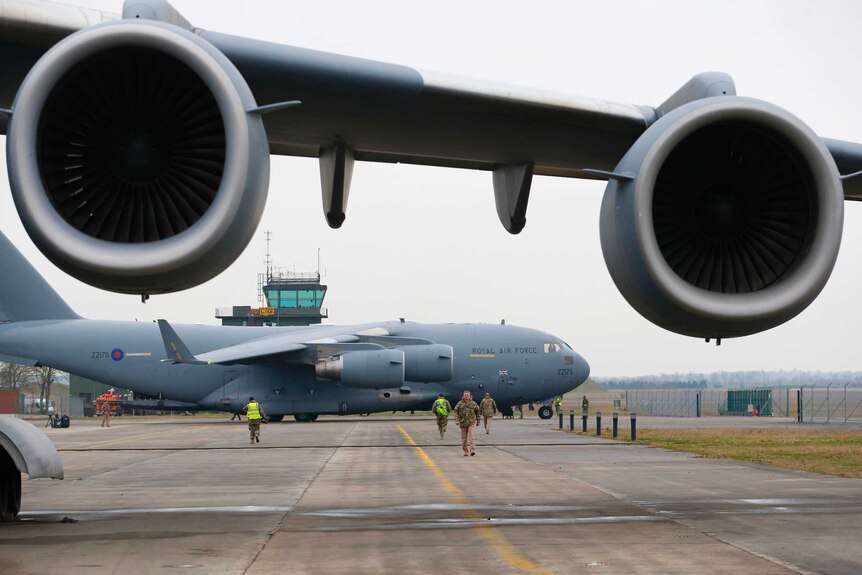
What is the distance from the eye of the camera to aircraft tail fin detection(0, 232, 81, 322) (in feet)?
149

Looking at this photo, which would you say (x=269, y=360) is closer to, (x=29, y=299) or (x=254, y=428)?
(x=29, y=299)

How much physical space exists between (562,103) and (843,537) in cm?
501

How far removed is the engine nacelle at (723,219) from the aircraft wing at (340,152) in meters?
0.02

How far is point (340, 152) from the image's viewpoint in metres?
11.6

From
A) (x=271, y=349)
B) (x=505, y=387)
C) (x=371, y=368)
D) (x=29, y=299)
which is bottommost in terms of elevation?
(x=505, y=387)

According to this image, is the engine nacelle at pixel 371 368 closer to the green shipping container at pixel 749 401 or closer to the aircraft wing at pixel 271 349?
the aircraft wing at pixel 271 349

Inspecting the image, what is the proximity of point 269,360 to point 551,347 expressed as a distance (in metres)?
11.9

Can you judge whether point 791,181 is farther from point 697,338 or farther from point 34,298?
point 34,298

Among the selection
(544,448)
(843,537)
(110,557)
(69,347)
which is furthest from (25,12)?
(69,347)

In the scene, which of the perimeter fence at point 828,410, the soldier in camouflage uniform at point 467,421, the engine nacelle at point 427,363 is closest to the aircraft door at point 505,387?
the engine nacelle at point 427,363

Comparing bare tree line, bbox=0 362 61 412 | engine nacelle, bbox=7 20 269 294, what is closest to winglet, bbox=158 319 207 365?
engine nacelle, bbox=7 20 269 294

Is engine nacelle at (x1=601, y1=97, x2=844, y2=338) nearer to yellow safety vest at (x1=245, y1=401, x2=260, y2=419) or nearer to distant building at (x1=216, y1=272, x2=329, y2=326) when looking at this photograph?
yellow safety vest at (x1=245, y1=401, x2=260, y2=419)

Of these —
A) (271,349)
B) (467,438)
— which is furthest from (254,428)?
(271,349)

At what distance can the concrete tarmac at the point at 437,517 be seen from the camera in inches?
377
